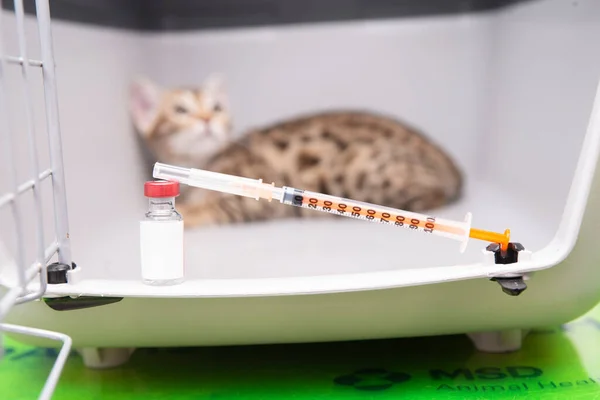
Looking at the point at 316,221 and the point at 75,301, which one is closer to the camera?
the point at 75,301

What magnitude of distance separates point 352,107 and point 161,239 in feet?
3.51

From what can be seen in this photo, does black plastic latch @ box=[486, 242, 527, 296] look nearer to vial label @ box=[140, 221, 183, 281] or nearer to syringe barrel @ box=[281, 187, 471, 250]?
syringe barrel @ box=[281, 187, 471, 250]

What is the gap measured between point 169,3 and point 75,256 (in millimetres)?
876

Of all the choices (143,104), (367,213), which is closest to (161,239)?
(367,213)

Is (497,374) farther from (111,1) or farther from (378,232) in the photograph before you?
(111,1)

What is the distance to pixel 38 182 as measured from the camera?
546mm

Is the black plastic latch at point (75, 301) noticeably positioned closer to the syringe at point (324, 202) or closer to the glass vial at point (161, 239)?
the glass vial at point (161, 239)

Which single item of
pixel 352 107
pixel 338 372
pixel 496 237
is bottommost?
pixel 338 372

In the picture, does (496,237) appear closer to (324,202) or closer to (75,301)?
(324,202)

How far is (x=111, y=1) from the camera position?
4.46 ft

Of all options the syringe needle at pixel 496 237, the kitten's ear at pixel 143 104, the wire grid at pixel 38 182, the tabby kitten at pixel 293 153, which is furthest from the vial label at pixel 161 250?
the kitten's ear at pixel 143 104

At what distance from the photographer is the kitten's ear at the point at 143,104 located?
1.41 meters

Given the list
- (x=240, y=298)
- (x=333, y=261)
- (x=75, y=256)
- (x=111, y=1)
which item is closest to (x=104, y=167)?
(x=75, y=256)

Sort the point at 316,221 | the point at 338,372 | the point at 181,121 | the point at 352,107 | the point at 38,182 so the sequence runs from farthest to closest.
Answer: the point at 352,107 < the point at 181,121 < the point at 316,221 < the point at 338,372 < the point at 38,182
